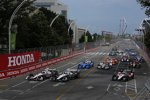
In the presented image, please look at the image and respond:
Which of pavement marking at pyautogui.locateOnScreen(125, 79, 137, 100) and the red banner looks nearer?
pavement marking at pyautogui.locateOnScreen(125, 79, 137, 100)

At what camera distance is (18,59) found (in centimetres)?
5847

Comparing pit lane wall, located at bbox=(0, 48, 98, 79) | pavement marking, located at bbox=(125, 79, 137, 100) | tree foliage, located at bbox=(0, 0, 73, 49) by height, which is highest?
tree foliage, located at bbox=(0, 0, 73, 49)

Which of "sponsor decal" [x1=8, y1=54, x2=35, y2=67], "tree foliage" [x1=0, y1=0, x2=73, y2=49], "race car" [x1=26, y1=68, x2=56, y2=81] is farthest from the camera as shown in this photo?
"tree foliage" [x1=0, y1=0, x2=73, y2=49]

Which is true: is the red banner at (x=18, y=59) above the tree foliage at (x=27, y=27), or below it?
below

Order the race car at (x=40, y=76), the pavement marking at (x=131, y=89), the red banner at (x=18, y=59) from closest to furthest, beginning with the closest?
the pavement marking at (x=131, y=89), the race car at (x=40, y=76), the red banner at (x=18, y=59)

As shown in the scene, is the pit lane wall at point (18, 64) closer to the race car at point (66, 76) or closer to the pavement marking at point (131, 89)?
the race car at point (66, 76)

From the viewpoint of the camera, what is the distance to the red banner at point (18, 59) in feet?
175

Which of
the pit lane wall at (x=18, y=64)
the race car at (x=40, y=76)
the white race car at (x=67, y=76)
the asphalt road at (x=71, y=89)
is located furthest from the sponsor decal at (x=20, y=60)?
the white race car at (x=67, y=76)

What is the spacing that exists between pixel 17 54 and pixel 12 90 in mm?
18514

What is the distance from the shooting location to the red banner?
175ft

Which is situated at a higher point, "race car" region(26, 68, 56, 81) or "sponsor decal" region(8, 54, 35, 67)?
"sponsor decal" region(8, 54, 35, 67)

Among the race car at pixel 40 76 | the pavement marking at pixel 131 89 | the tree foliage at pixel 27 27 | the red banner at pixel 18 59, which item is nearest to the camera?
the pavement marking at pixel 131 89

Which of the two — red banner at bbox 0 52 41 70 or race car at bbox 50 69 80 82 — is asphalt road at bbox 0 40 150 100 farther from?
red banner at bbox 0 52 41 70

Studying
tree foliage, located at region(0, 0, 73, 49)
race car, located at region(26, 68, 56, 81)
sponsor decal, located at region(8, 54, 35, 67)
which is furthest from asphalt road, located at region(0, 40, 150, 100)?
tree foliage, located at region(0, 0, 73, 49)
